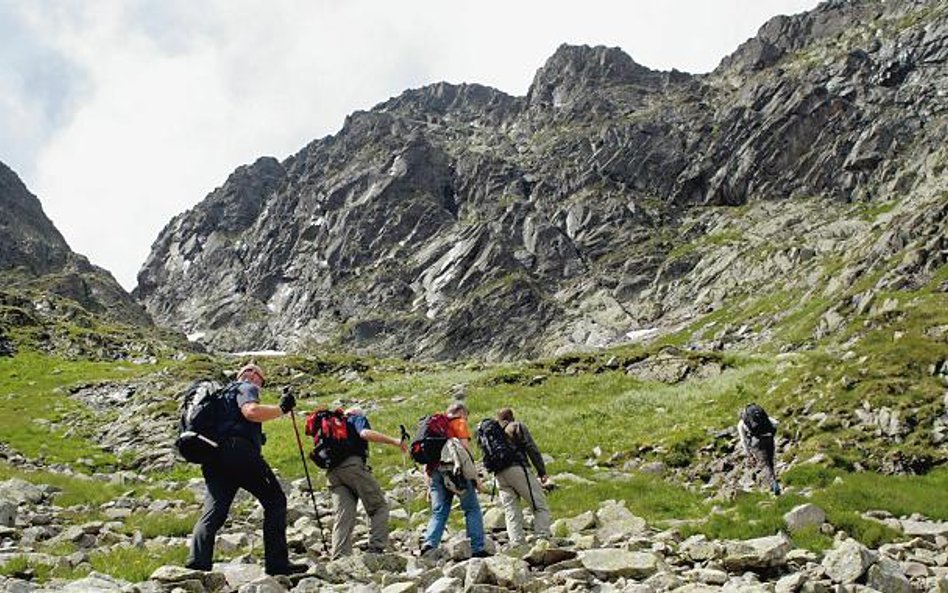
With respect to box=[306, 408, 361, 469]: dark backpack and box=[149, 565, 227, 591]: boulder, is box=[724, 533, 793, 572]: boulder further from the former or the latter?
box=[149, 565, 227, 591]: boulder

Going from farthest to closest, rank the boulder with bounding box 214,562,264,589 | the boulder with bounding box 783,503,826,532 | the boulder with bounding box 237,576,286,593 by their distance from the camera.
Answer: the boulder with bounding box 783,503,826,532
the boulder with bounding box 214,562,264,589
the boulder with bounding box 237,576,286,593

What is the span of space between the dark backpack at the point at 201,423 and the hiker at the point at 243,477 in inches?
3.0

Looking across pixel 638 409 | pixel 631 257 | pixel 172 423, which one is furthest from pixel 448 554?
pixel 631 257

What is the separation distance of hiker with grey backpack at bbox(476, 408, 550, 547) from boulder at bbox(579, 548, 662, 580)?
306cm

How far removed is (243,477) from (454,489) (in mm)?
3998

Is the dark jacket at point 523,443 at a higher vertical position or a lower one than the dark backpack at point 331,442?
lower

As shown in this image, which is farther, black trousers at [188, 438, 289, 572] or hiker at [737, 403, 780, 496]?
hiker at [737, 403, 780, 496]

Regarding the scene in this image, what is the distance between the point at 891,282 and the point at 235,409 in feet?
215

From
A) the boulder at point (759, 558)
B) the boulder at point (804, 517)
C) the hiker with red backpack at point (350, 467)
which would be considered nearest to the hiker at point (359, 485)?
the hiker with red backpack at point (350, 467)

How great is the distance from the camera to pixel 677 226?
19400cm

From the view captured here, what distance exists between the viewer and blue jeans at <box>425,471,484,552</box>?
13.4 metres

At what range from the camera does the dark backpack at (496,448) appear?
15062mm

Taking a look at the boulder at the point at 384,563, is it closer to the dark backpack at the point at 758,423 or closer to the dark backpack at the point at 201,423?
the dark backpack at the point at 201,423

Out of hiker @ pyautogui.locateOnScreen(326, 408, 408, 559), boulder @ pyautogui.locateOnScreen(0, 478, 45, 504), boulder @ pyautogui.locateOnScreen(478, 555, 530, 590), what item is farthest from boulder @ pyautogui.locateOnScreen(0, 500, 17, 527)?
boulder @ pyautogui.locateOnScreen(478, 555, 530, 590)
